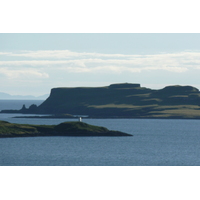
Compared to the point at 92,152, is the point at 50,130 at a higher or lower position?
higher

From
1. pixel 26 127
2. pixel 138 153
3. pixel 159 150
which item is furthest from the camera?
pixel 26 127

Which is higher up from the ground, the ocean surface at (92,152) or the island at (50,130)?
the island at (50,130)

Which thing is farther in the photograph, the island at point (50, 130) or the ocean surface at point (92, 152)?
the island at point (50, 130)

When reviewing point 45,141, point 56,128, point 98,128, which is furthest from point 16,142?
point 98,128

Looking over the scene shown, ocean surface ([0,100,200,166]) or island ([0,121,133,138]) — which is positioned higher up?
island ([0,121,133,138])

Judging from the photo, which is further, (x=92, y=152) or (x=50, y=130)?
(x=50, y=130)

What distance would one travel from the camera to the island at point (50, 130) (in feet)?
435

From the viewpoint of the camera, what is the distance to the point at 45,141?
421 feet

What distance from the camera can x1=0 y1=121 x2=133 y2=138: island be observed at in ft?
435

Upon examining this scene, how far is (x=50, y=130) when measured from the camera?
459 ft

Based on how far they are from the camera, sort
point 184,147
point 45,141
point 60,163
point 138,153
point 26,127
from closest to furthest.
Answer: point 60,163 < point 138,153 < point 184,147 < point 45,141 < point 26,127

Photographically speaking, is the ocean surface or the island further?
the island

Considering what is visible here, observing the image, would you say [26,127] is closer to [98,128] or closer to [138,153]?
[98,128]

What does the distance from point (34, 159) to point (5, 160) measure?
5.54 meters
